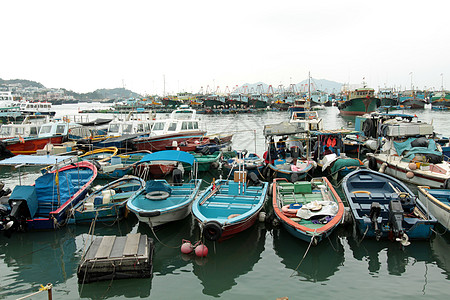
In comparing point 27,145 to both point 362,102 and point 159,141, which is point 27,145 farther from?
point 362,102

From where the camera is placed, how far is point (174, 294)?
780cm

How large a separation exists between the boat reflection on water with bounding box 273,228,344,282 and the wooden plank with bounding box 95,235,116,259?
499 centimetres

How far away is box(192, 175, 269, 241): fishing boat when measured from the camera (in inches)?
372


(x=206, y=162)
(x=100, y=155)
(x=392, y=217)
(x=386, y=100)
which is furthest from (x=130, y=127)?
(x=386, y=100)

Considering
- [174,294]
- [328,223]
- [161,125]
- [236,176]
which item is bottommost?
[174,294]

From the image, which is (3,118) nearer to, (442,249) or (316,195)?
(316,195)

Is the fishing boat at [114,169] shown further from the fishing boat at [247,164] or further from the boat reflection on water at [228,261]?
the boat reflection on water at [228,261]

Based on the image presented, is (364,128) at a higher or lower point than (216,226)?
higher

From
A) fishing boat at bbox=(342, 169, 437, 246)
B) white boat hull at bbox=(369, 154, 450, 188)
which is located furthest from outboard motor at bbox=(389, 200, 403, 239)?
white boat hull at bbox=(369, 154, 450, 188)

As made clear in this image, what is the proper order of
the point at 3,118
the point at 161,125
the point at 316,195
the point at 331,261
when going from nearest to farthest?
the point at 331,261 → the point at 316,195 → the point at 161,125 → the point at 3,118

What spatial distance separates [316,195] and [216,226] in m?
5.20

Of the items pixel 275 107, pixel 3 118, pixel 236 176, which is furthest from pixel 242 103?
pixel 236 176

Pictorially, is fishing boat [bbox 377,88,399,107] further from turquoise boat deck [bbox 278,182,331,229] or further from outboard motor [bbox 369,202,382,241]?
outboard motor [bbox 369,202,382,241]

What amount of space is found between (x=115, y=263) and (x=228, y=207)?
4423 millimetres
